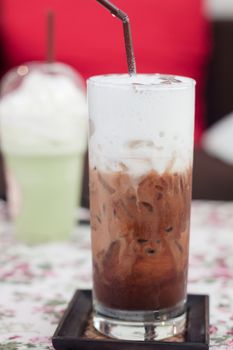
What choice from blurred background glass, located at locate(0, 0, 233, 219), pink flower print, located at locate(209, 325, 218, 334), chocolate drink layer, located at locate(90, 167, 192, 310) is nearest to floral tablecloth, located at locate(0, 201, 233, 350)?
pink flower print, located at locate(209, 325, 218, 334)

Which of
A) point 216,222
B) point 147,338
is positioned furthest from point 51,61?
point 147,338

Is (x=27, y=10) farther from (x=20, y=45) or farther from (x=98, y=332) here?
(x=98, y=332)

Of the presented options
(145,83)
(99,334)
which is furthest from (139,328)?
(145,83)

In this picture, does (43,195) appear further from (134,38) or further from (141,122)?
(134,38)

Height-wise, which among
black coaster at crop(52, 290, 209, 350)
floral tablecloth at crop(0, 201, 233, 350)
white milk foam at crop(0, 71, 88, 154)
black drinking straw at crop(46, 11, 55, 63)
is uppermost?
black drinking straw at crop(46, 11, 55, 63)

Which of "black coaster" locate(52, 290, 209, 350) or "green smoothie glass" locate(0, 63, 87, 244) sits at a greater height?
"green smoothie glass" locate(0, 63, 87, 244)

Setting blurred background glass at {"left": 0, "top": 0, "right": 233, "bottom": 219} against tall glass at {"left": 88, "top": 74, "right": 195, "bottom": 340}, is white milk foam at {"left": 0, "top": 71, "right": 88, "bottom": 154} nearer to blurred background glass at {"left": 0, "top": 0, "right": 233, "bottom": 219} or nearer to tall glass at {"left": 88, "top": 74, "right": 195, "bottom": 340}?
tall glass at {"left": 88, "top": 74, "right": 195, "bottom": 340}
